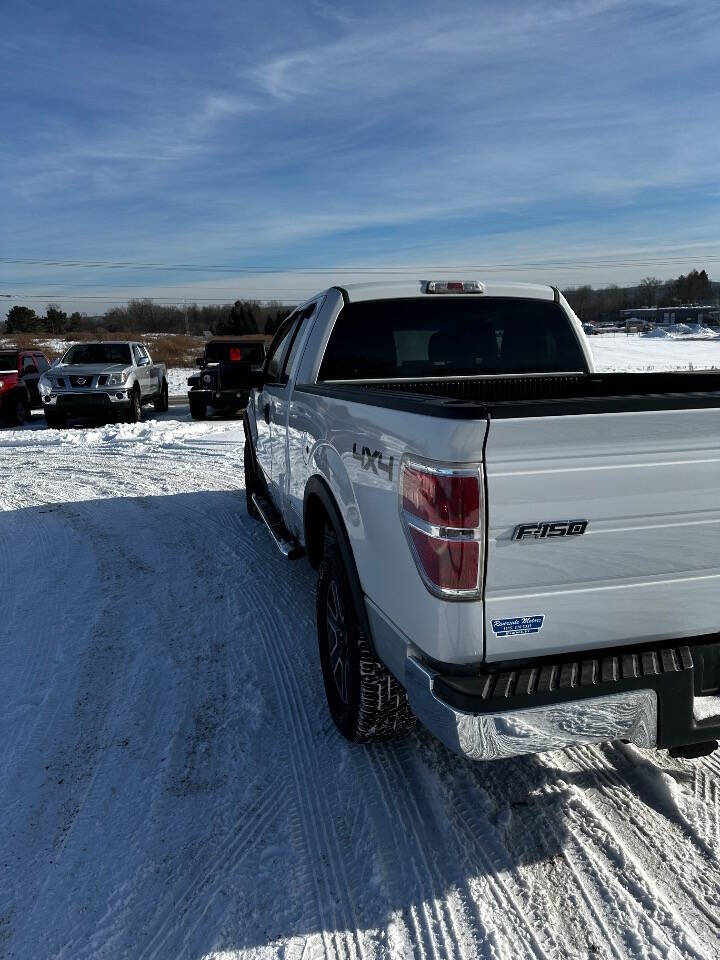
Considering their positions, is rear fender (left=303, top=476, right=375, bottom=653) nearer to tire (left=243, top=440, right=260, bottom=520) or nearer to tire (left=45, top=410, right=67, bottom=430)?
tire (left=243, top=440, right=260, bottom=520)

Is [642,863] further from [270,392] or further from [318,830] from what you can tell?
[270,392]

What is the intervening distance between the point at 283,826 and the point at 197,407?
46.9 feet

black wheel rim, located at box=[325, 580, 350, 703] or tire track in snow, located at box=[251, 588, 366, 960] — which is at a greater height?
black wheel rim, located at box=[325, 580, 350, 703]

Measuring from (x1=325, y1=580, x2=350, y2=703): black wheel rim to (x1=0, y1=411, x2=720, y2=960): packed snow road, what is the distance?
30cm

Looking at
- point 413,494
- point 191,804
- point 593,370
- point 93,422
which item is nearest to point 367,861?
point 191,804

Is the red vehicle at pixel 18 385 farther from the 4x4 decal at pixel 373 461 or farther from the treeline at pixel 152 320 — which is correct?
the treeline at pixel 152 320

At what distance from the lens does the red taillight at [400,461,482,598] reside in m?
2.10

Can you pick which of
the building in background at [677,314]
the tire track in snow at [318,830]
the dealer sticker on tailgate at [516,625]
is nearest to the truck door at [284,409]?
the tire track in snow at [318,830]

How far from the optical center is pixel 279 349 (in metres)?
5.86

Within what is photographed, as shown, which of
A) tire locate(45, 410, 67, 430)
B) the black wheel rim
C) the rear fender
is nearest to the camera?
the rear fender

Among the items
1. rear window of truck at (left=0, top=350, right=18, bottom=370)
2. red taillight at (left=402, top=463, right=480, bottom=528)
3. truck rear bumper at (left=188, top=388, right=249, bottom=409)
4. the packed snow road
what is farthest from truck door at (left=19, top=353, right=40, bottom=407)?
red taillight at (left=402, top=463, right=480, bottom=528)

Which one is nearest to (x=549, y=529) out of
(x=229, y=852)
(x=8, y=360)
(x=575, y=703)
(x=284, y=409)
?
(x=575, y=703)

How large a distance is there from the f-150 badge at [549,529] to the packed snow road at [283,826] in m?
1.29

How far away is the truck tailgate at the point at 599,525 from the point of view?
2.10m
